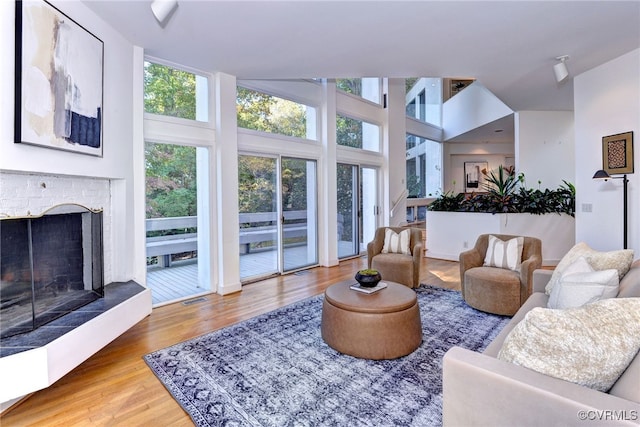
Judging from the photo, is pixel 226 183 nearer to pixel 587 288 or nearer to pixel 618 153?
pixel 587 288

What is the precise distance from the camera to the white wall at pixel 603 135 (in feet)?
12.6

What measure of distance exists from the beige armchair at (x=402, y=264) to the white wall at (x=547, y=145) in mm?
3997

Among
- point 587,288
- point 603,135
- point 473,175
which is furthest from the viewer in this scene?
point 473,175

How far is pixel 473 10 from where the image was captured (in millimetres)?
2787

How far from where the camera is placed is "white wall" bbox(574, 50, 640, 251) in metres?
3.85

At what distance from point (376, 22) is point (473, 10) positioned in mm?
820

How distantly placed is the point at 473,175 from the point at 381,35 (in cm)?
892

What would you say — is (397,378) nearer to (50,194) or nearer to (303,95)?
(50,194)

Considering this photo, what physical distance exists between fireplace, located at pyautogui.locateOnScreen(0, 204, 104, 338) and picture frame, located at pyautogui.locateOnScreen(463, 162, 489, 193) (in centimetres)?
1060

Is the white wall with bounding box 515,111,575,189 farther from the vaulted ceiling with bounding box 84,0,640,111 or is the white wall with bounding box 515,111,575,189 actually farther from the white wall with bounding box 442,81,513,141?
the vaulted ceiling with bounding box 84,0,640,111

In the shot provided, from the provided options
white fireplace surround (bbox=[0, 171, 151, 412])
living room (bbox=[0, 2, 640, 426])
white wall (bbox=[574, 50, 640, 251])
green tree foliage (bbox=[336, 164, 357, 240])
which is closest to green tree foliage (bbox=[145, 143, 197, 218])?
living room (bbox=[0, 2, 640, 426])

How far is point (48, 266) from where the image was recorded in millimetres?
2512

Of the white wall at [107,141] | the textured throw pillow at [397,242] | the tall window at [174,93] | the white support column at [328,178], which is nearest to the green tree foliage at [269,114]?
the white support column at [328,178]
